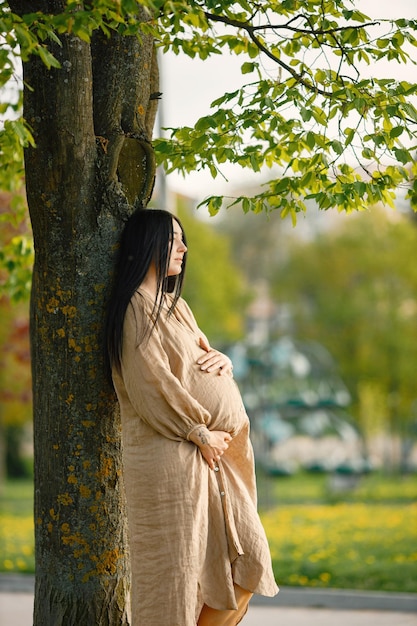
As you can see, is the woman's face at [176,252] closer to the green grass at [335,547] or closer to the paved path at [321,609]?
the paved path at [321,609]

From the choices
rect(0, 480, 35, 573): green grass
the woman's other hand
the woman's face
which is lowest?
rect(0, 480, 35, 573): green grass

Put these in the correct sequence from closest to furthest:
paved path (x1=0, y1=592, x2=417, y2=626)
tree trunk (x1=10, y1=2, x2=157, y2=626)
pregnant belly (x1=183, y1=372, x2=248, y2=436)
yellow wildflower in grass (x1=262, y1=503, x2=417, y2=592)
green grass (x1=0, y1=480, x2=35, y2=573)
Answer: pregnant belly (x1=183, y1=372, x2=248, y2=436) < tree trunk (x1=10, y1=2, x2=157, y2=626) < paved path (x1=0, y1=592, x2=417, y2=626) < yellow wildflower in grass (x1=262, y1=503, x2=417, y2=592) < green grass (x1=0, y1=480, x2=35, y2=573)

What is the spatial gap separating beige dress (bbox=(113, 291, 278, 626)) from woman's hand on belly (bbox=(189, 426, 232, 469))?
0.03 m

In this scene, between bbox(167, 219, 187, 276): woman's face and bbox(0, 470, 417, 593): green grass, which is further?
bbox(0, 470, 417, 593): green grass

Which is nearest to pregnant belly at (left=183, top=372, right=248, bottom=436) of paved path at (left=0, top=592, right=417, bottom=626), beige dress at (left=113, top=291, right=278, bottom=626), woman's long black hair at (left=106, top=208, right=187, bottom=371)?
beige dress at (left=113, top=291, right=278, bottom=626)

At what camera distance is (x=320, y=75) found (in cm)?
518

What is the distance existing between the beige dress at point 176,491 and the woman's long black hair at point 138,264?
0.16 ft

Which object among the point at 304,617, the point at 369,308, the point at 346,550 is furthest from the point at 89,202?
the point at 369,308

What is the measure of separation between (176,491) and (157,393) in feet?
1.43

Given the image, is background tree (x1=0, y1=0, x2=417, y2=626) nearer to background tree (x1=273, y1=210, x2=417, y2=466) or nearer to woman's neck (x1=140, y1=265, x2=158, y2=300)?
woman's neck (x1=140, y1=265, x2=158, y2=300)

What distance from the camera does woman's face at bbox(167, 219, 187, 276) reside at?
464 cm

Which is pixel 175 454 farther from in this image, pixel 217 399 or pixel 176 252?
pixel 176 252

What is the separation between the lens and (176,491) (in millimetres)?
4355

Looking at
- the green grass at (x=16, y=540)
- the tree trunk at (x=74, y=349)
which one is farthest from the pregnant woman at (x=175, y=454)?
the green grass at (x=16, y=540)
